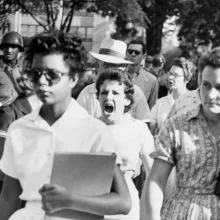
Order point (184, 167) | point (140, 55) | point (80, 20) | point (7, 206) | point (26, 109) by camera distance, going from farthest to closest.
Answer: point (80, 20), point (140, 55), point (26, 109), point (184, 167), point (7, 206)

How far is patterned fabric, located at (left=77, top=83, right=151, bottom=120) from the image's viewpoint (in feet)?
24.5

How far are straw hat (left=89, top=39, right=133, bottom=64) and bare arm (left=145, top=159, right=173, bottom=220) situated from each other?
13.7 ft

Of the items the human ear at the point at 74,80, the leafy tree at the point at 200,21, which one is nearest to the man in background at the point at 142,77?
the human ear at the point at 74,80

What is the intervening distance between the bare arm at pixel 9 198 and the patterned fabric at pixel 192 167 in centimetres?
83

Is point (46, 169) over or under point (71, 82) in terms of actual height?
under

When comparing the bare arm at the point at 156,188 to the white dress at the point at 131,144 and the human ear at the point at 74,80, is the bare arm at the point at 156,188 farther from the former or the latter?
the white dress at the point at 131,144

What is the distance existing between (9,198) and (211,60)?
1345mm

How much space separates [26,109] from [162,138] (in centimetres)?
392

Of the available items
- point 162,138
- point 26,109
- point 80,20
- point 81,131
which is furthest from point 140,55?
point 80,20

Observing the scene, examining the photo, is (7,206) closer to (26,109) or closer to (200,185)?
(200,185)

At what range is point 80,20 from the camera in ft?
136

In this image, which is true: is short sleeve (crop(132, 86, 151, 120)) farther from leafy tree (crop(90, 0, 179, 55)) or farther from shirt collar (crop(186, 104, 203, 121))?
leafy tree (crop(90, 0, 179, 55))

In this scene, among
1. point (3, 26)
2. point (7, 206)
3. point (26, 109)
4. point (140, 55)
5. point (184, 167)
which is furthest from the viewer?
point (3, 26)

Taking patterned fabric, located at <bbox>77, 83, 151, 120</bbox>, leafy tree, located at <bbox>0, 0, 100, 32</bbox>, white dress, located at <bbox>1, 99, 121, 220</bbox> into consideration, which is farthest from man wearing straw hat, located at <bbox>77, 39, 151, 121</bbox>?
leafy tree, located at <bbox>0, 0, 100, 32</bbox>
